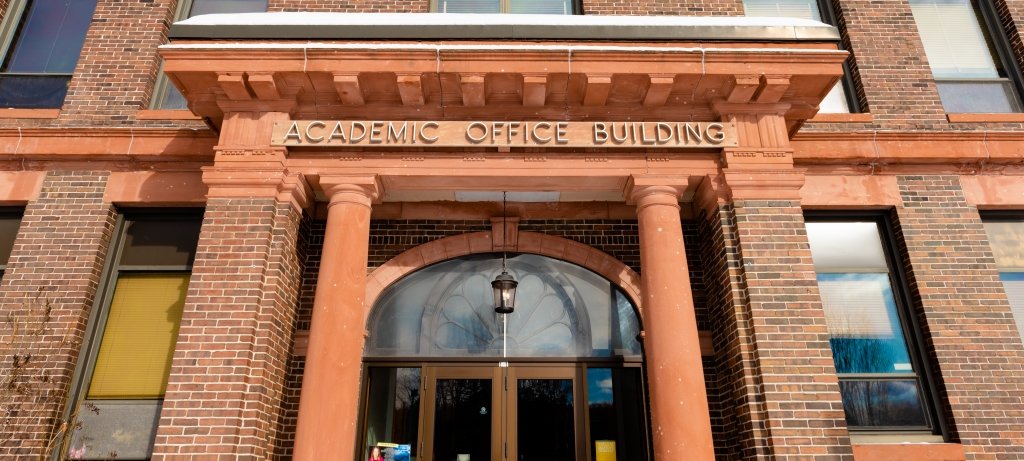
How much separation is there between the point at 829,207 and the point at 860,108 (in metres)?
1.77

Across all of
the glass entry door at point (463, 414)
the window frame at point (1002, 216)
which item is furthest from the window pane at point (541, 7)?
the window frame at point (1002, 216)

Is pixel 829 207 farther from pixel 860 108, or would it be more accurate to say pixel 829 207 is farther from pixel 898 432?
pixel 898 432

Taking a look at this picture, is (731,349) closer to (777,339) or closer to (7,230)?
(777,339)

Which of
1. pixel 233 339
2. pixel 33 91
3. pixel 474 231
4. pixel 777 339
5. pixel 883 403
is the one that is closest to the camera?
pixel 233 339

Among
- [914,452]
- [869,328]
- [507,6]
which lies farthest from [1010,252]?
[507,6]

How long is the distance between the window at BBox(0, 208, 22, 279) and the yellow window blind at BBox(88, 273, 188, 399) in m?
1.41

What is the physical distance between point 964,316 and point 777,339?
2759 millimetres

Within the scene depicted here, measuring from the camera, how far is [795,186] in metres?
6.50

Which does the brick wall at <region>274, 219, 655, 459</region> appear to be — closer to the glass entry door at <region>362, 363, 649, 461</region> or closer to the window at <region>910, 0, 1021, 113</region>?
the glass entry door at <region>362, 363, 649, 461</region>

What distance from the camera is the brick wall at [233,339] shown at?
5523 mm

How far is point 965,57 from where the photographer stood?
9.08 m

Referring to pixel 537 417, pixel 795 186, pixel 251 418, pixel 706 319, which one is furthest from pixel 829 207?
pixel 251 418

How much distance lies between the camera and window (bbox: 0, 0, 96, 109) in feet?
28.2

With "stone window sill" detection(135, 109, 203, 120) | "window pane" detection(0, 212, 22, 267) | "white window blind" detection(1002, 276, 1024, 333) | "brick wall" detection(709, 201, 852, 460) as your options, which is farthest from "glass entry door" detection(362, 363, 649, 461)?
"window pane" detection(0, 212, 22, 267)
